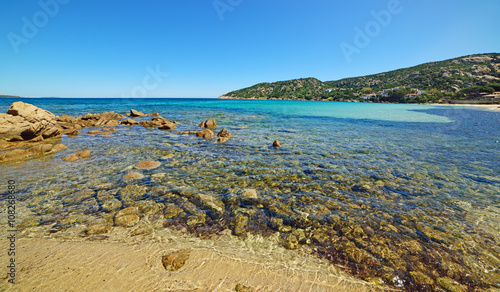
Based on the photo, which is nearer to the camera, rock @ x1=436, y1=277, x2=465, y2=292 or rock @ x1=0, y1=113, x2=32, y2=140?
rock @ x1=436, y1=277, x2=465, y2=292

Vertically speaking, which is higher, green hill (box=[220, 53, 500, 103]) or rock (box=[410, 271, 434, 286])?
green hill (box=[220, 53, 500, 103])

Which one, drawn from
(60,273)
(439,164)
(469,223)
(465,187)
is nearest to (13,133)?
(60,273)

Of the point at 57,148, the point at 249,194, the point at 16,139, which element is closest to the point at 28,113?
the point at 16,139

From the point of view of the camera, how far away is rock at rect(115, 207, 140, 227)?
5.27 m

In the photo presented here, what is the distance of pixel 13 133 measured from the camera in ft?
47.5

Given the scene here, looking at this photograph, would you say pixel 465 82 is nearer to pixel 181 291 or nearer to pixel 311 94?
pixel 311 94

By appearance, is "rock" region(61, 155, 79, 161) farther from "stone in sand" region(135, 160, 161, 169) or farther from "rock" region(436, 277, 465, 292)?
"rock" region(436, 277, 465, 292)

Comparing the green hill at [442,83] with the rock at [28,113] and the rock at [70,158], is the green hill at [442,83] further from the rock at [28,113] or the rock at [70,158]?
the rock at [28,113]

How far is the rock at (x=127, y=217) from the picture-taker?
527 cm

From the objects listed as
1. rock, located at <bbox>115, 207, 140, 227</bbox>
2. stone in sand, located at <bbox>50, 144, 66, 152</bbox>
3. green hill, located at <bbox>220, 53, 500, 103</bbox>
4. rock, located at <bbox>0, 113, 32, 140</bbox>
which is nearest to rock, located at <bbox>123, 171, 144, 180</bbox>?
rock, located at <bbox>115, 207, 140, 227</bbox>

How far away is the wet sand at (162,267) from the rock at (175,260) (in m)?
0.09

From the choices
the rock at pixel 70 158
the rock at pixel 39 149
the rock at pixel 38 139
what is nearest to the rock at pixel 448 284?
the rock at pixel 70 158

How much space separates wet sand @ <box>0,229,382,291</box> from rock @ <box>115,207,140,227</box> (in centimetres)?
52

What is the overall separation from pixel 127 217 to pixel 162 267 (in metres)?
2.38
